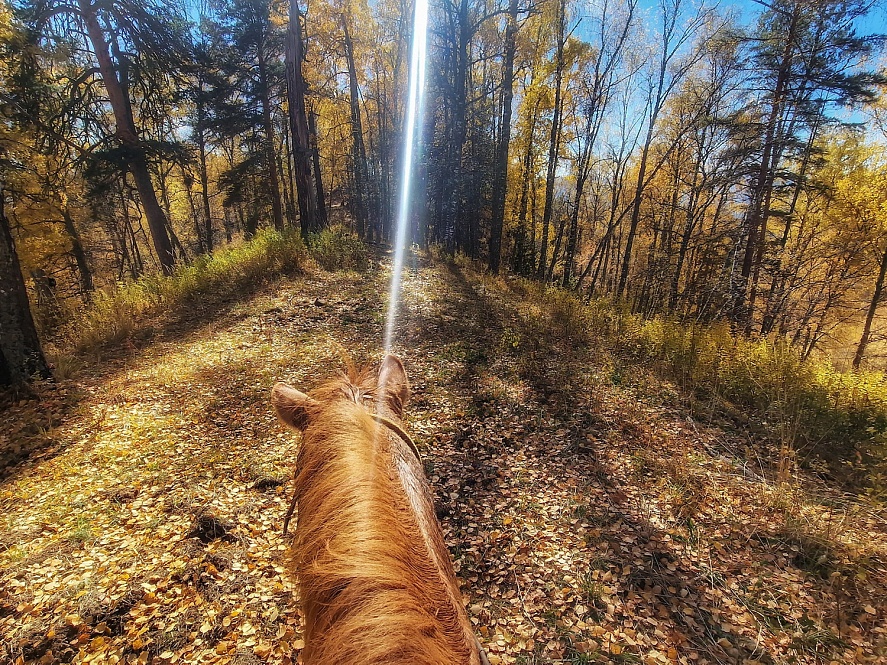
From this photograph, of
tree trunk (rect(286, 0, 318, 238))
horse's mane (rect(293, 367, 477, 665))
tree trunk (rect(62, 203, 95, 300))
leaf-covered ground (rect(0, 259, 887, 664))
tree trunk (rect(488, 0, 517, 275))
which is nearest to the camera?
horse's mane (rect(293, 367, 477, 665))

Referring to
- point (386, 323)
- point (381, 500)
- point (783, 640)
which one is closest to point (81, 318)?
point (386, 323)

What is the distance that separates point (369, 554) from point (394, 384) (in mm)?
1012

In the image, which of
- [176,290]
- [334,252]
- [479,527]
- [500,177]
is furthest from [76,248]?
[479,527]

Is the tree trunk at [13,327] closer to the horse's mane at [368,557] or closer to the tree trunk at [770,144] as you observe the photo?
the horse's mane at [368,557]

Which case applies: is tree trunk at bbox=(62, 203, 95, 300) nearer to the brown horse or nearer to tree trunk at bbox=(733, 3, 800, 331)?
the brown horse

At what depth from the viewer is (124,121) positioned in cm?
923

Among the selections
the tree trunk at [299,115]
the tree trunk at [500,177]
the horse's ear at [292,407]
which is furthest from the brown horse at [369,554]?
the tree trunk at [500,177]

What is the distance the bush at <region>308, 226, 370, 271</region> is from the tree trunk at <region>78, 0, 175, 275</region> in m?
4.01

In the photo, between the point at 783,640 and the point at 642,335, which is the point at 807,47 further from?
the point at 783,640

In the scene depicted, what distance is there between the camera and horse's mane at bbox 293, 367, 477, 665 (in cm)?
74

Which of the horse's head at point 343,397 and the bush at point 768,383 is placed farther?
the bush at point 768,383

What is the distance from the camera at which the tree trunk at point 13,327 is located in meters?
4.52

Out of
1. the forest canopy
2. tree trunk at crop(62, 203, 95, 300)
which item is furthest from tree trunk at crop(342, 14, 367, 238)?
tree trunk at crop(62, 203, 95, 300)

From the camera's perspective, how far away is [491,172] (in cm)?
1636
